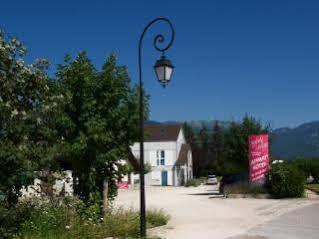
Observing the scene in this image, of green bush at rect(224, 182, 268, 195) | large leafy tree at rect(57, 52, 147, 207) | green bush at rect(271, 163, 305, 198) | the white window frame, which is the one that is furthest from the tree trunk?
the white window frame

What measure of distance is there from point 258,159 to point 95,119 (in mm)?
17051

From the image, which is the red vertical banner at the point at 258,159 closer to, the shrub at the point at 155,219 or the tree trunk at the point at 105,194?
the shrub at the point at 155,219

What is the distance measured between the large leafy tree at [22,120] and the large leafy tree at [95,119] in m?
1.88

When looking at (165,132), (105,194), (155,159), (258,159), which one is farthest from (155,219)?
(165,132)

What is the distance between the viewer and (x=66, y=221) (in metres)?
14.5

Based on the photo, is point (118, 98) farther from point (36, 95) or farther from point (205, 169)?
point (205, 169)

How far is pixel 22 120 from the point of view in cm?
1275

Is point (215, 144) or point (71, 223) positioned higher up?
point (215, 144)

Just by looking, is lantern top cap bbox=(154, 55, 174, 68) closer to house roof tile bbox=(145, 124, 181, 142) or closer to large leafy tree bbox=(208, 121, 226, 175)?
house roof tile bbox=(145, 124, 181, 142)

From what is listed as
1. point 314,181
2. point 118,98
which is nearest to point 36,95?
point 118,98

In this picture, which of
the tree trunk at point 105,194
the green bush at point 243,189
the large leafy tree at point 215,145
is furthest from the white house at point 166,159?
the tree trunk at point 105,194

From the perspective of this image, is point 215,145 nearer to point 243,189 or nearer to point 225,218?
point 243,189

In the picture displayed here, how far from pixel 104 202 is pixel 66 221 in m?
2.51

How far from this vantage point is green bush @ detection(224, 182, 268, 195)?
31703 millimetres
